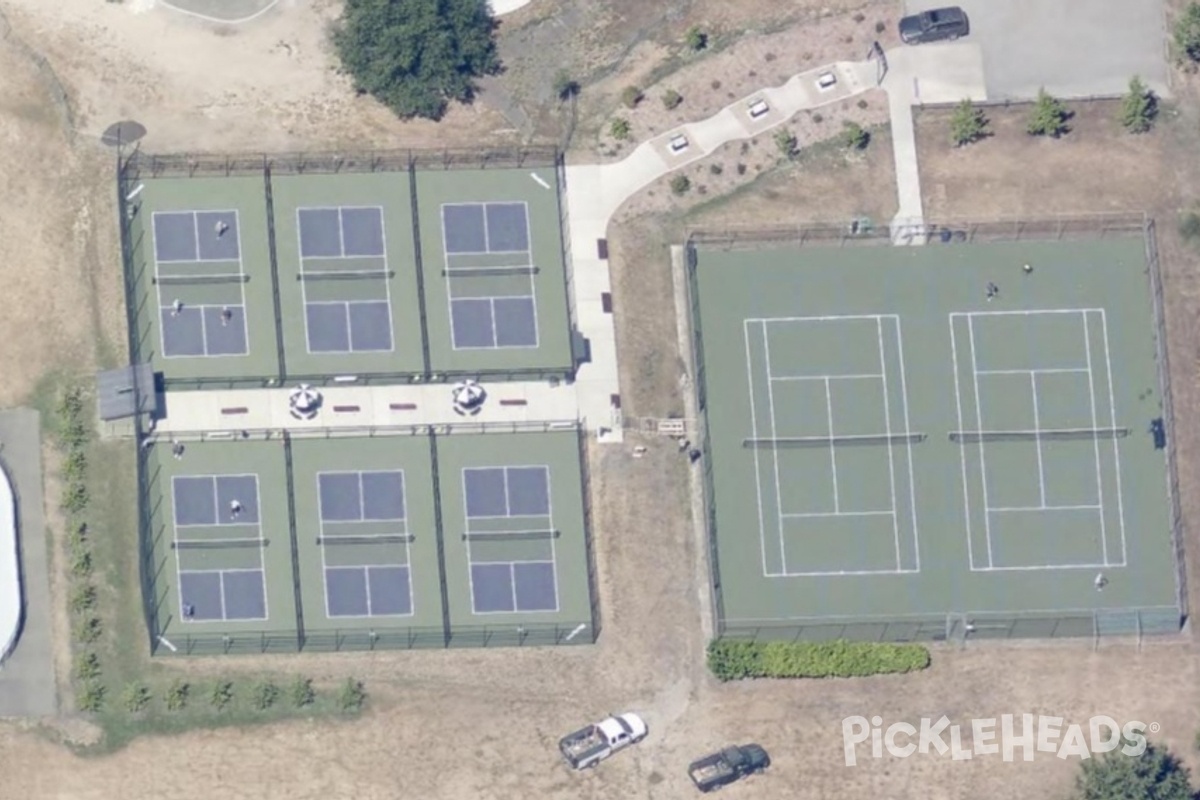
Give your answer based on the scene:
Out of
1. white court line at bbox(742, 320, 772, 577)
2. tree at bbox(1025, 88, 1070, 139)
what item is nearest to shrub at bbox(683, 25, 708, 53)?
white court line at bbox(742, 320, 772, 577)

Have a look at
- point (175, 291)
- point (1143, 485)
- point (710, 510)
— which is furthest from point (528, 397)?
point (1143, 485)

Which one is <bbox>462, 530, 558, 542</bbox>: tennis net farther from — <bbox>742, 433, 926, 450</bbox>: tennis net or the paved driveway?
the paved driveway

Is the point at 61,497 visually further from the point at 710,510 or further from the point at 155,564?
the point at 710,510

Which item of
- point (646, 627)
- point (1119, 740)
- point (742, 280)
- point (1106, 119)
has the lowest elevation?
point (1119, 740)

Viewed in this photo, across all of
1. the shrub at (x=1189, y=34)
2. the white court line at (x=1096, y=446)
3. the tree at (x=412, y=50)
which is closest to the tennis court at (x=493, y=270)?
the tree at (x=412, y=50)

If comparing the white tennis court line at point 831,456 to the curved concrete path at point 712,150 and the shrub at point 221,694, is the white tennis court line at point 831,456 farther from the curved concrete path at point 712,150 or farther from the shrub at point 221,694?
the shrub at point 221,694

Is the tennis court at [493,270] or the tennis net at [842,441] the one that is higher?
the tennis court at [493,270]

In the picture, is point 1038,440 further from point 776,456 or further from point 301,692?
point 301,692
